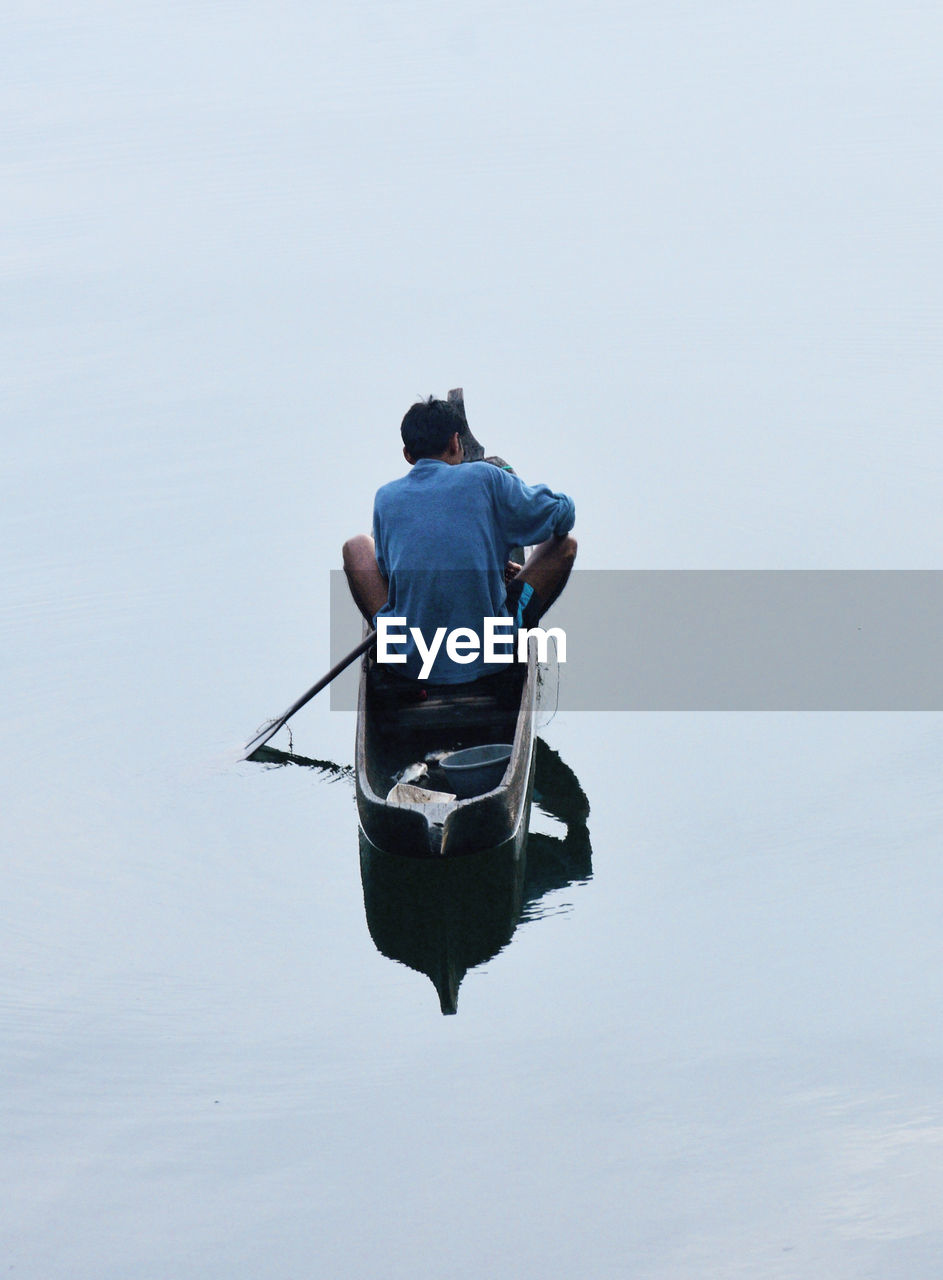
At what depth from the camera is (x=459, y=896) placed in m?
4.53

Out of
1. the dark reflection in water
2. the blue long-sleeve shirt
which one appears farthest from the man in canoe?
the dark reflection in water

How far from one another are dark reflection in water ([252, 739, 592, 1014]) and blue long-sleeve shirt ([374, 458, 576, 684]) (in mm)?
Result: 559

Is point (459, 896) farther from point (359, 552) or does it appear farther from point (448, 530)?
point (359, 552)

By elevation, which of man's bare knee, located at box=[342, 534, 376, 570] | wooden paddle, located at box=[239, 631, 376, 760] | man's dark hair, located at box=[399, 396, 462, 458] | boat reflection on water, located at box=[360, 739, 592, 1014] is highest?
man's dark hair, located at box=[399, 396, 462, 458]

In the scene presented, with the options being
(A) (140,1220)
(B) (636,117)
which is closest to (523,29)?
(B) (636,117)

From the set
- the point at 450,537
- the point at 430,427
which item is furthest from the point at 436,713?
the point at 430,427

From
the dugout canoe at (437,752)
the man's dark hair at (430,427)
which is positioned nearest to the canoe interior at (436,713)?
the dugout canoe at (437,752)

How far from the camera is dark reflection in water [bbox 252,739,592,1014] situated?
171 inches

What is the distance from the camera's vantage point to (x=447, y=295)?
8.80m

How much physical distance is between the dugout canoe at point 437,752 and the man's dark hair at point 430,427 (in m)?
0.60

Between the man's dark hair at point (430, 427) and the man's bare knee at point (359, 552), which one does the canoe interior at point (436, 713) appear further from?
the man's dark hair at point (430, 427)

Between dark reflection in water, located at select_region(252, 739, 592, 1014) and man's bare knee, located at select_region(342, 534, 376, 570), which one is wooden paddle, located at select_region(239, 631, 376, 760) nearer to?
man's bare knee, located at select_region(342, 534, 376, 570)

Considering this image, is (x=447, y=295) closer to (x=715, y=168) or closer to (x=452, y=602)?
(x=715, y=168)

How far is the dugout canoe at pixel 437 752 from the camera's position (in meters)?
4.30
